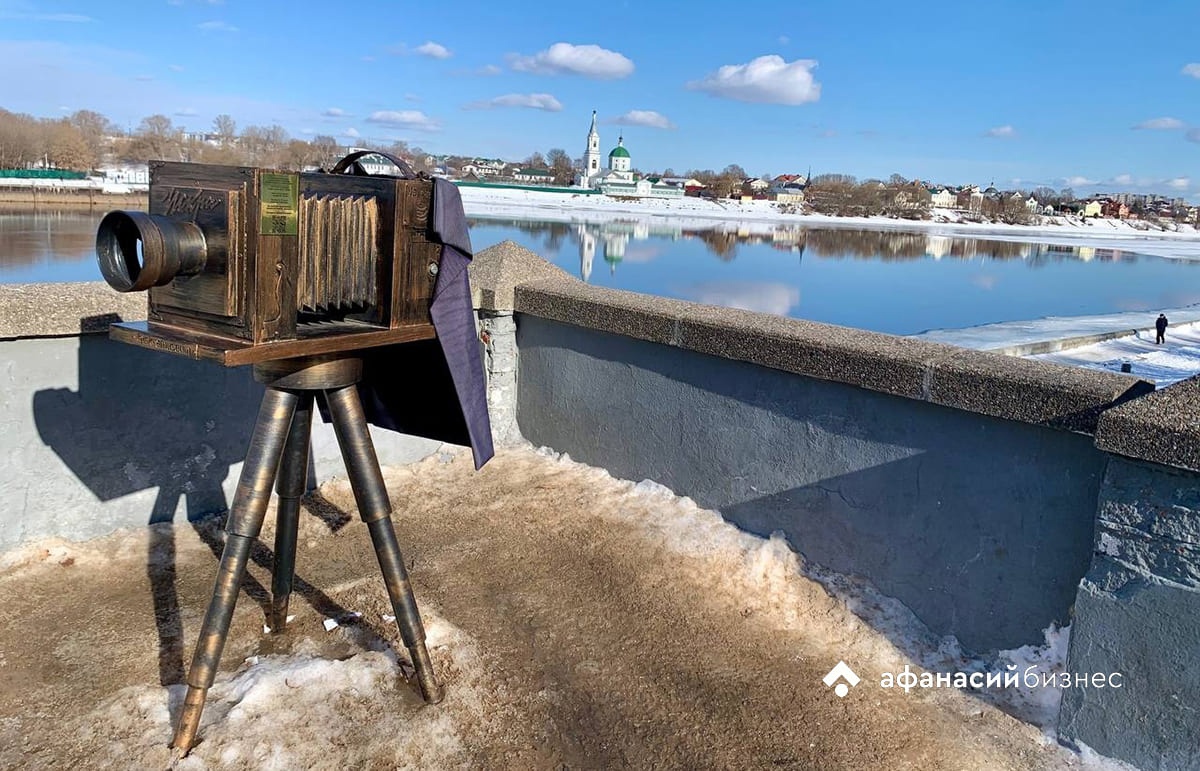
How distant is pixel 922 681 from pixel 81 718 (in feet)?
9.80

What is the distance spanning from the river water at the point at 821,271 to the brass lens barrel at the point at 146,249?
21896 mm

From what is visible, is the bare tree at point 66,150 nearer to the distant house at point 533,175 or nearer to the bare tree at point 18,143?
the bare tree at point 18,143

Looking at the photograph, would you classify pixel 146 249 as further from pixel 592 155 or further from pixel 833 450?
pixel 592 155

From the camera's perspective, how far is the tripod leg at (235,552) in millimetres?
2695

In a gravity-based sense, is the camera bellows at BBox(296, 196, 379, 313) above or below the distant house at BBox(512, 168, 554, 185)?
below

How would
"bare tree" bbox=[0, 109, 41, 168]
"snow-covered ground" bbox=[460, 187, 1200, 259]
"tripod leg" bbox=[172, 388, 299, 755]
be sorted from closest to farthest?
"tripod leg" bbox=[172, 388, 299, 755], "snow-covered ground" bbox=[460, 187, 1200, 259], "bare tree" bbox=[0, 109, 41, 168]

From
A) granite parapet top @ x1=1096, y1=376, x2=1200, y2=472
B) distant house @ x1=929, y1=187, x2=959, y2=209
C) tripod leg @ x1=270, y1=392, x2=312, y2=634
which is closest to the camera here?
granite parapet top @ x1=1096, y1=376, x2=1200, y2=472

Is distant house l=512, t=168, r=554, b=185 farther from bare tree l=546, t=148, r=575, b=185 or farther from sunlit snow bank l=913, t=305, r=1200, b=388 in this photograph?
sunlit snow bank l=913, t=305, r=1200, b=388

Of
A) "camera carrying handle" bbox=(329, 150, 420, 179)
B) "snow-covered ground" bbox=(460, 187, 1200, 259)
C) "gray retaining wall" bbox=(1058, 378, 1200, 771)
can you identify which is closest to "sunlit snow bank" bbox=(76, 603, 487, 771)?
"camera carrying handle" bbox=(329, 150, 420, 179)

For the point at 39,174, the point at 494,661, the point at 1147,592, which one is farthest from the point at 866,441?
the point at 39,174

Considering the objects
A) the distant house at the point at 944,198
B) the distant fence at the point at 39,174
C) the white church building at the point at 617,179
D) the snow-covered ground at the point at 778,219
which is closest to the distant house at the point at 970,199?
the distant house at the point at 944,198

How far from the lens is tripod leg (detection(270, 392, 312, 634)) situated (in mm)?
3066

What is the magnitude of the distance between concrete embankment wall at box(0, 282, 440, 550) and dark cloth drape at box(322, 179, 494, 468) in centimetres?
146

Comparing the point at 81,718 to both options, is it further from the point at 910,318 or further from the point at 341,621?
the point at 910,318
